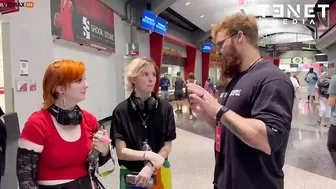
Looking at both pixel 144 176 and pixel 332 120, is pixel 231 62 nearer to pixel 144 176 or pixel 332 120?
pixel 144 176

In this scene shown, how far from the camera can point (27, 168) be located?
134 centimetres

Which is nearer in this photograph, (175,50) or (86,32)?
(86,32)

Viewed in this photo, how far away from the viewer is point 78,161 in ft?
4.78

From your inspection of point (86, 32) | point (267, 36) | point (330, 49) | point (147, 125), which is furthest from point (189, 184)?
point (267, 36)

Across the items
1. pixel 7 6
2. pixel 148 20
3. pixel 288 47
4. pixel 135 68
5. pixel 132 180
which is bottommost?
pixel 132 180

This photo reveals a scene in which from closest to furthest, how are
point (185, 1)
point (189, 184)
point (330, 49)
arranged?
point (189, 184) → point (185, 1) → point (330, 49)

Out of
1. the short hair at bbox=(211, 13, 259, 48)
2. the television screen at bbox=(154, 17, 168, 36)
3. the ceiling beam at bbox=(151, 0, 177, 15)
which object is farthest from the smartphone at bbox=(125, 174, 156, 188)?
the television screen at bbox=(154, 17, 168, 36)

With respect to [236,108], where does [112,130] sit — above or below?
below

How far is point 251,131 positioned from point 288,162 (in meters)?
3.79

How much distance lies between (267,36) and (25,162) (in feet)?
98.3

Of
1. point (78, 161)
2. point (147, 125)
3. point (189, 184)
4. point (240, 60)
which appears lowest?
point (189, 184)

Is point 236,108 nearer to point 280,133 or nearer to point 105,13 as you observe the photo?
point 280,133

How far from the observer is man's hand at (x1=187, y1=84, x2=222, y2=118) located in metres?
1.19

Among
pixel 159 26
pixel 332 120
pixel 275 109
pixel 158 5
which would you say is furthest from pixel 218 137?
pixel 159 26
